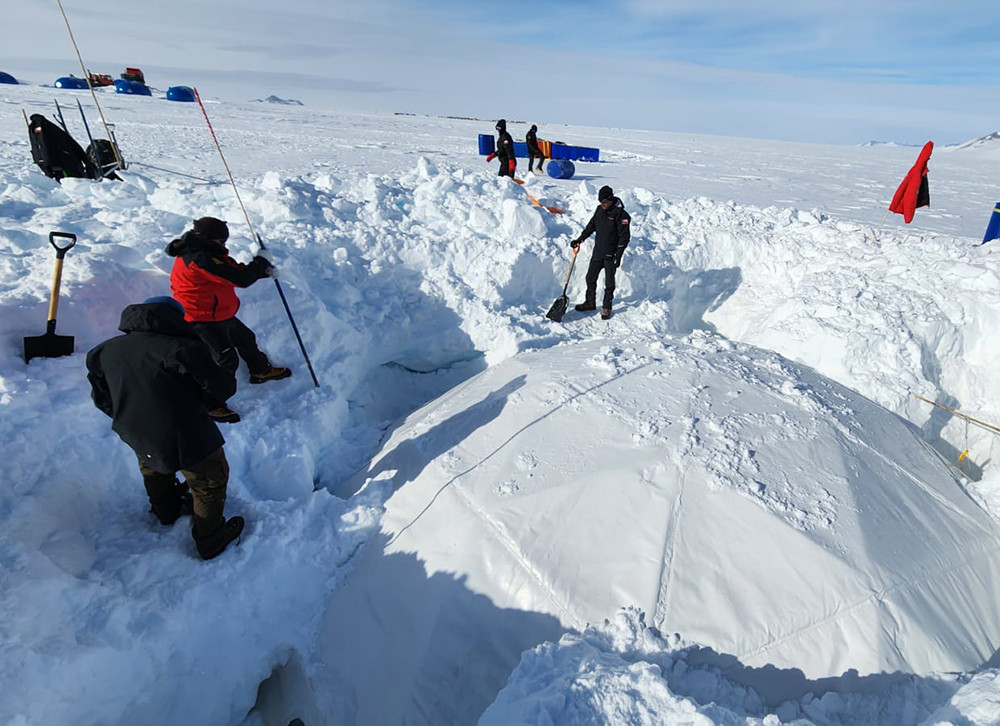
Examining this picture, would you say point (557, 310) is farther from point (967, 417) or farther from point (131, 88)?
point (131, 88)

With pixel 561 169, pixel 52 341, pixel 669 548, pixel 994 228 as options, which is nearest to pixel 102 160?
pixel 52 341

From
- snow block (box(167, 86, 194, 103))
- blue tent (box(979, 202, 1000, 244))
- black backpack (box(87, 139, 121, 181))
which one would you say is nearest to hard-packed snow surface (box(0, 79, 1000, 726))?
black backpack (box(87, 139, 121, 181))

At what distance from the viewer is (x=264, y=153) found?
47.4 feet

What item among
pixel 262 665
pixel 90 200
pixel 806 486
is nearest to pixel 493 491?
pixel 262 665

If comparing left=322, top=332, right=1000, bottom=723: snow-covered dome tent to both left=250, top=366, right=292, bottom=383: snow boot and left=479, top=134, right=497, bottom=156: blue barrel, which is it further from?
left=479, top=134, right=497, bottom=156: blue barrel

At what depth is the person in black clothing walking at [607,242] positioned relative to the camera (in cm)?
722

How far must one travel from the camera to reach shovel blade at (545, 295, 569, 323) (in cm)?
737

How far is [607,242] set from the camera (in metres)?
7.32

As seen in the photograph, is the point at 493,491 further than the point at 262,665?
Yes

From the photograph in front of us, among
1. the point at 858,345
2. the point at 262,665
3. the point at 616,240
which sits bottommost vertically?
the point at 262,665

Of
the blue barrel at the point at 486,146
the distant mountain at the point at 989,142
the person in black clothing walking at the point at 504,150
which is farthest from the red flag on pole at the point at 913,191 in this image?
the distant mountain at the point at 989,142

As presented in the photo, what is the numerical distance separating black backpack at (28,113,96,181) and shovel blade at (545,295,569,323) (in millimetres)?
7446

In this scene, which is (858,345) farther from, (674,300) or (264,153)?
(264,153)

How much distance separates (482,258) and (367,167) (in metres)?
7.60
